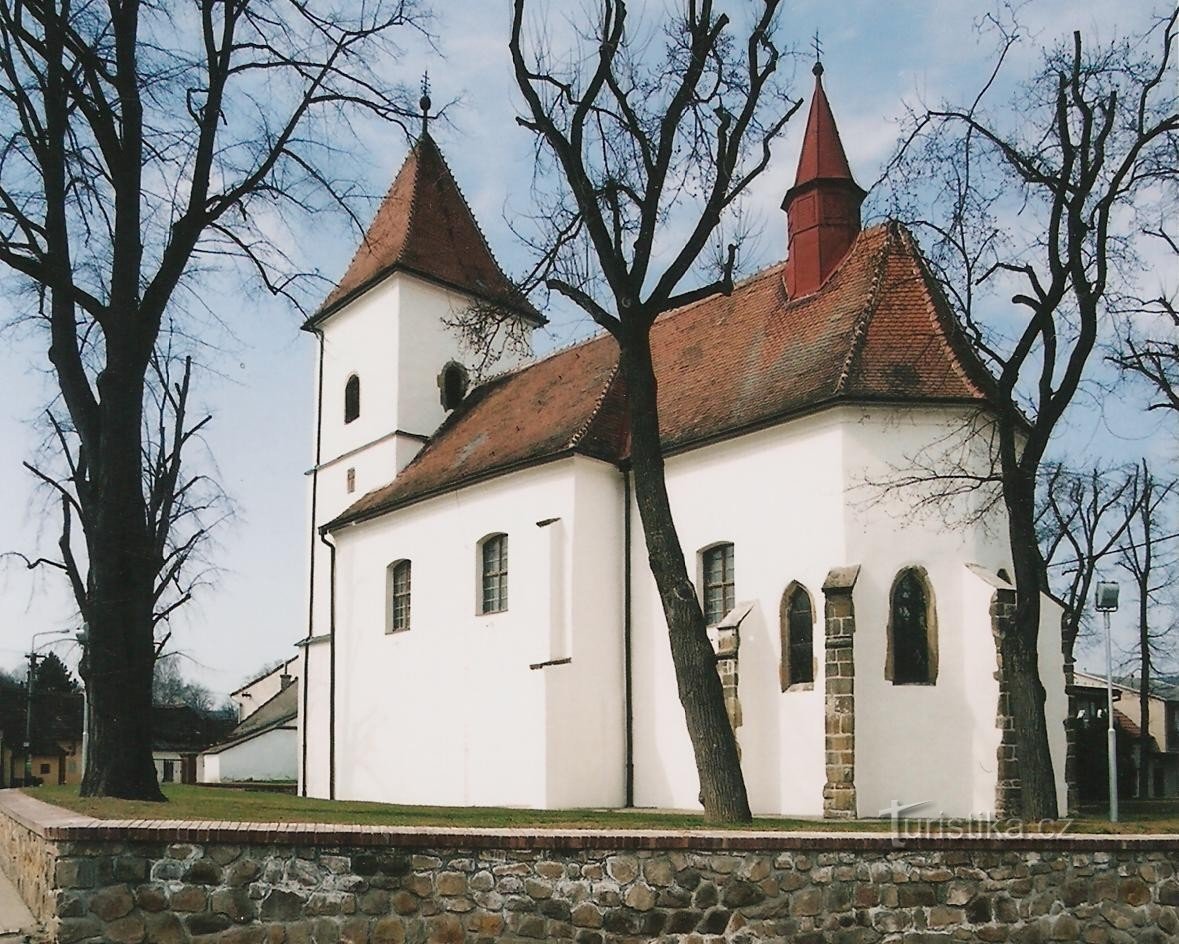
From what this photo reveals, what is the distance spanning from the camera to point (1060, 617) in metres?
17.9

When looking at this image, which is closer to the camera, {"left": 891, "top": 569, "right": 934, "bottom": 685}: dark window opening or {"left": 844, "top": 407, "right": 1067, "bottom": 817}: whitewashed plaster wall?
{"left": 844, "top": 407, "right": 1067, "bottom": 817}: whitewashed plaster wall

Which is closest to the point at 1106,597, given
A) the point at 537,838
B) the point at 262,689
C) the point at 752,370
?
the point at 752,370

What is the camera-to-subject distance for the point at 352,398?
29047 millimetres

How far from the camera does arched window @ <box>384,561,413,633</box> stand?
79.3 feet

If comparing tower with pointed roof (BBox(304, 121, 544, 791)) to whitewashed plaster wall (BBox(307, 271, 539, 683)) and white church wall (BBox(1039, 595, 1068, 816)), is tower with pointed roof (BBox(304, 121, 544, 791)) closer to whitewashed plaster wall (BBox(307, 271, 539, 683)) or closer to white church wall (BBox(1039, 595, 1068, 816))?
whitewashed plaster wall (BBox(307, 271, 539, 683))

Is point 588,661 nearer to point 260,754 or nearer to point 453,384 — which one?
point 453,384

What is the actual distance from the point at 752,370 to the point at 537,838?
40.7ft

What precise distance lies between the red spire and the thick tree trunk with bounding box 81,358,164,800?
455 inches

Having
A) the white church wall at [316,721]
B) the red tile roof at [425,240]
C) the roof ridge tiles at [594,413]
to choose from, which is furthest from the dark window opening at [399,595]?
the red tile roof at [425,240]

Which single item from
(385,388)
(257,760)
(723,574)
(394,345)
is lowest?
(257,760)

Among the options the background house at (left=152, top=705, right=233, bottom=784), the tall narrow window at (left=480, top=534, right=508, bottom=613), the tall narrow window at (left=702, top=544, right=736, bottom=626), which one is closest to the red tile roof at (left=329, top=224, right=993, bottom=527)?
the tall narrow window at (left=480, top=534, right=508, bottom=613)

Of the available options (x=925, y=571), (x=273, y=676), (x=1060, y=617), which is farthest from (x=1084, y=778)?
(x=273, y=676)

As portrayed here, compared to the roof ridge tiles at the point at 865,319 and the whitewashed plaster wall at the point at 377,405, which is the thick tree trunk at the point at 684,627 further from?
the whitewashed plaster wall at the point at 377,405

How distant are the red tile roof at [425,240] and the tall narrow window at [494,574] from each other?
23.5 feet
